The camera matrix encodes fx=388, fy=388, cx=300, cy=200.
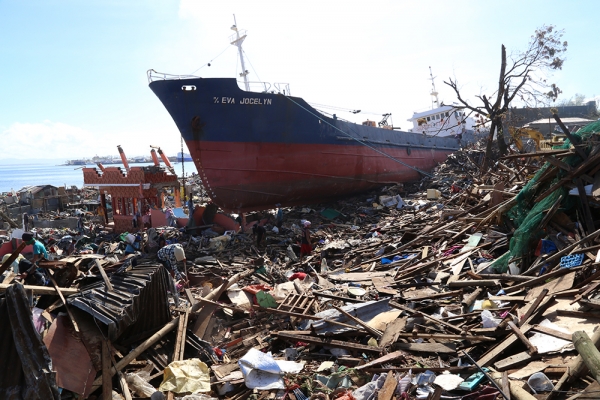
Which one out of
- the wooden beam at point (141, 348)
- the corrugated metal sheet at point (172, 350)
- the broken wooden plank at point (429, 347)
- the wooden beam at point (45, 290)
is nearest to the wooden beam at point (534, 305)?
the broken wooden plank at point (429, 347)

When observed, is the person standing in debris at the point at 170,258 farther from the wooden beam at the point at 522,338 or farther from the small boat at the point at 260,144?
the wooden beam at the point at 522,338

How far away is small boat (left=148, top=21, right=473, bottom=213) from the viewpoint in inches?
556

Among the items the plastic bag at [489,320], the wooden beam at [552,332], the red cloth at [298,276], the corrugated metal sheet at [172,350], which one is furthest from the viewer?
the red cloth at [298,276]

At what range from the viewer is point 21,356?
12.8 ft

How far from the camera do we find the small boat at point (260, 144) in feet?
46.3

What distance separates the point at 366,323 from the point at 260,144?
10565mm

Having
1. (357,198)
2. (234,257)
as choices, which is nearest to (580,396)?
(234,257)

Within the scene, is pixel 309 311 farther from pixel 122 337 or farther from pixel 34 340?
pixel 34 340

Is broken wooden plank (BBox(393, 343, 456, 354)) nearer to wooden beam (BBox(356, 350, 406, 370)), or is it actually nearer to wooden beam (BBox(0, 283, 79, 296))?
wooden beam (BBox(356, 350, 406, 370))

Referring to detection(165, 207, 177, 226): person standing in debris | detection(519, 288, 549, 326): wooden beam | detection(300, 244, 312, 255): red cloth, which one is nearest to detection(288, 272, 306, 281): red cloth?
detection(300, 244, 312, 255): red cloth

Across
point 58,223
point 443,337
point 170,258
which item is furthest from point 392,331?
point 58,223

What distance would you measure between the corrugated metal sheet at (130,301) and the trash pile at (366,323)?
0.07 ft

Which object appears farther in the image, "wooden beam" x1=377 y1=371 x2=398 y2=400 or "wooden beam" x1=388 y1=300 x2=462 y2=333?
"wooden beam" x1=388 y1=300 x2=462 y2=333

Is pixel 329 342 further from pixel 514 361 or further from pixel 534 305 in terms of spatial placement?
pixel 534 305
